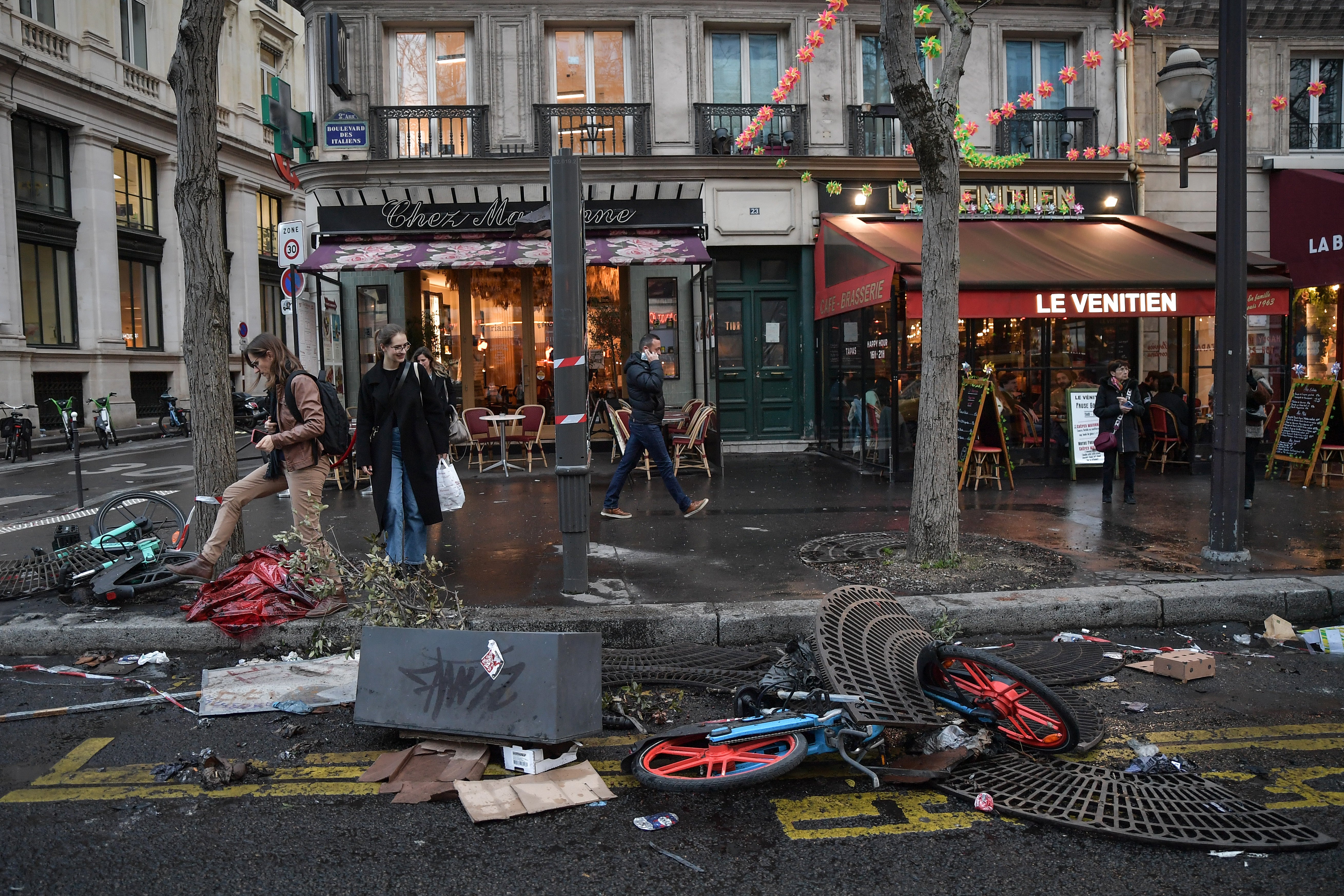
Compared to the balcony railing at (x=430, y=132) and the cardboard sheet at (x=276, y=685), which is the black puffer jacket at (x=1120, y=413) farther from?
the balcony railing at (x=430, y=132)

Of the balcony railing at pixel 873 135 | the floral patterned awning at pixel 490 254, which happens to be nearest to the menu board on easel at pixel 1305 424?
the balcony railing at pixel 873 135

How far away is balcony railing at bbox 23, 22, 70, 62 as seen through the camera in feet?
72.5

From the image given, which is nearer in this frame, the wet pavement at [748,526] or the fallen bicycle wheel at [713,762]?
the fallen bicycle wheel at [713,762]

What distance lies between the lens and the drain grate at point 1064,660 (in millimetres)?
4852

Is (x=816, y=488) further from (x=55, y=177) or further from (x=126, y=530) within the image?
(x=55, y=177)

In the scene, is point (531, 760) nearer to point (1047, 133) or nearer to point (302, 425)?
point (302, 425)

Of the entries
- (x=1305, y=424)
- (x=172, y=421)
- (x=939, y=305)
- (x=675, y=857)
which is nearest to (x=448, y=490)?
(x=939, y=305)

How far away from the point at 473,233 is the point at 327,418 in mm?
8647

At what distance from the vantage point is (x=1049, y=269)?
12.3m

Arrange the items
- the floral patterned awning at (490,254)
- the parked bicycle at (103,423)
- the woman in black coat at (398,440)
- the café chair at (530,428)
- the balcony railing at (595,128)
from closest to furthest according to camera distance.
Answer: the woman in black coat at (398,440) < the café chair at (530,428) < the floral patterned awning at (490,254) < the balcony railing at (595,128) < the parked bicycle at (103,423)

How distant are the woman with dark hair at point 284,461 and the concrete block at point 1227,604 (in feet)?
18.1

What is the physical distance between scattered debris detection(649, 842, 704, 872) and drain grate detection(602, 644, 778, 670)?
1.79m

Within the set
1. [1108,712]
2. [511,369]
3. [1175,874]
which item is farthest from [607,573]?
[511,369]

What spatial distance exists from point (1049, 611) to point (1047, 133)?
12.1m
